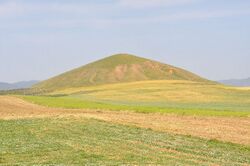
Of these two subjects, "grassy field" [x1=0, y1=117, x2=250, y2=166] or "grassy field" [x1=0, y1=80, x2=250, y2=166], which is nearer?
"grassy field" [x1=0, y1=117, x2=250, y2=166]

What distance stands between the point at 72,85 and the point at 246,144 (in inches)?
6087

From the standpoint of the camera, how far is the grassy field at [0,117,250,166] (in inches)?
985

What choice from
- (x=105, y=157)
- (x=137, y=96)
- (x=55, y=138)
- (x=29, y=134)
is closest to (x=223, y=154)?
(x=105, y=157)

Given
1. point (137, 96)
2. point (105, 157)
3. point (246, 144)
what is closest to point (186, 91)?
point (137, 96)

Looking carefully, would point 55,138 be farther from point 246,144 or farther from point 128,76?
point 128,76

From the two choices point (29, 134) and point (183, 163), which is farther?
point (29, 134)

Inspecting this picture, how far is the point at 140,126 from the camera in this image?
4466 centimetres

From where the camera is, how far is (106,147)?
29156mm

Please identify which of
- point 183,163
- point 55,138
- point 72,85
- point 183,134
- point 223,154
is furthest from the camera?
point 72,85

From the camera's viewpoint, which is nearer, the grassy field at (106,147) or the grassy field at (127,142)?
the grassy field at (106,147)

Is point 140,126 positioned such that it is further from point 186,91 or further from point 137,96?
point 186,91

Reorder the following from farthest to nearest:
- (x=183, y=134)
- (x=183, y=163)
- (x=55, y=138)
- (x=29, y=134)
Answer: (x=183, y=134), (x=29, y=134), (x=55, y=138), (x=183, y=163)

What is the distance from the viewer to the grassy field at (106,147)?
2503 cm

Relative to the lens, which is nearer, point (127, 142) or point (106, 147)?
point (106, 147)
